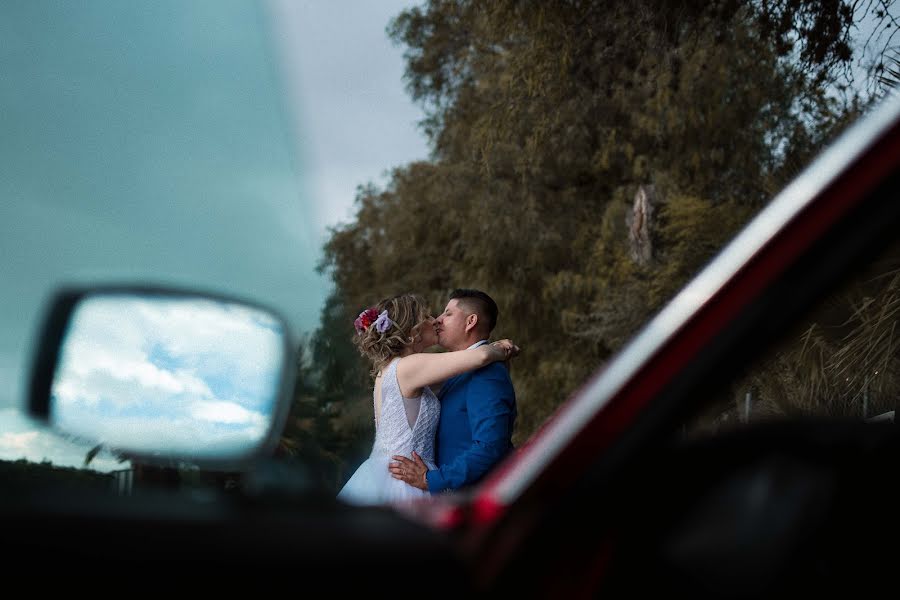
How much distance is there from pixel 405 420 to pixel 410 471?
28 cm

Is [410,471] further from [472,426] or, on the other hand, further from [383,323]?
[383,323]

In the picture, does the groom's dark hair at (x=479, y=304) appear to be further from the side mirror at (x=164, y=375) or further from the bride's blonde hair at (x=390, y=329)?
the side mirror at (x=164, y=375)

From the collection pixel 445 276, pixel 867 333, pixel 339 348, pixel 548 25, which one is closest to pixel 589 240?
pixel 445 276

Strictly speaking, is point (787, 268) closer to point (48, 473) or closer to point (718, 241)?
point (48, 473)

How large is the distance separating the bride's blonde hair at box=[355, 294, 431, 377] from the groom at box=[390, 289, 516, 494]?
8.3 inches

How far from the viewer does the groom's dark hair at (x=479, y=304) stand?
5.07 meters

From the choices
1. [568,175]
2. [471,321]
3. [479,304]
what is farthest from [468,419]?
[568,175]

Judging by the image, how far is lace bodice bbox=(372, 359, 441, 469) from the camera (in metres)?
4.74

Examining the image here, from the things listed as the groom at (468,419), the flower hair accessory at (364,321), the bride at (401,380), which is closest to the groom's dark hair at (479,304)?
the groom at (468,419)

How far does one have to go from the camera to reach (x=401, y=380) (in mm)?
4746

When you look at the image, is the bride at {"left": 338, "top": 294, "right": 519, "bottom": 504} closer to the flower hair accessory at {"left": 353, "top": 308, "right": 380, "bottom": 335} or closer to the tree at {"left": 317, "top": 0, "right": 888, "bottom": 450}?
the flower hair accessory at {"left": 353, "top": 308, "right": 380, "bottom": 335}

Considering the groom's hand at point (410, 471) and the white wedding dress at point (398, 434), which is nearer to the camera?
the groom's hand at point (410, 471)

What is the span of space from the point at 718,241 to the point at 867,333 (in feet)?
35.1

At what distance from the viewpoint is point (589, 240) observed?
19.8 meters
